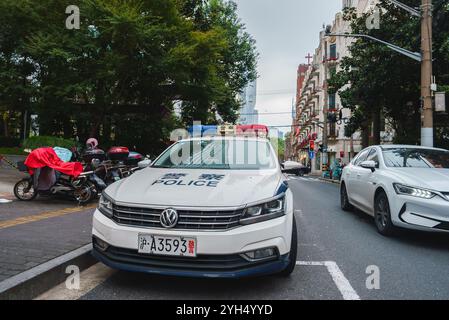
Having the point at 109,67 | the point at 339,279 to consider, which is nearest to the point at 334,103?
the point at 109,67

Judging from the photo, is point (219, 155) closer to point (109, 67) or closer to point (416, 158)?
point (416, 158)

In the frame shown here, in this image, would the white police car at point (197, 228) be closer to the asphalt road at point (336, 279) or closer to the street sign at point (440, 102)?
the asphalt road at point (336, 279)

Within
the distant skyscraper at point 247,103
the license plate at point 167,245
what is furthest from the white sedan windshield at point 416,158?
the distant skyscraper at point 247,103

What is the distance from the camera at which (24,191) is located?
803cm

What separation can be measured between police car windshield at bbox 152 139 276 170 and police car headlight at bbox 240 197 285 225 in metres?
1.08

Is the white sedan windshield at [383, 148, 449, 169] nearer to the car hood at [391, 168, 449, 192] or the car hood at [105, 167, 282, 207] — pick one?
the car hood at [391, 168, 449, 192]

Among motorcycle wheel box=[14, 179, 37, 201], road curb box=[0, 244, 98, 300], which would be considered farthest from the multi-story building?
road curb box=[0, 244, 98, 300]

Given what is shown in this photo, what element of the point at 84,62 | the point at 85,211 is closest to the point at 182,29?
the point at 84,62

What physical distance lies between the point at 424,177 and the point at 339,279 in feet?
8.22

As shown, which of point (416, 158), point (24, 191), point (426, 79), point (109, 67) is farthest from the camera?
point (109, 67)

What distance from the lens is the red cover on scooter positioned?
7.70 metres

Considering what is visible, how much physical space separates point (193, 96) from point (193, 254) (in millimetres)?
16866

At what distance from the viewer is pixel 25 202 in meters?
7.81

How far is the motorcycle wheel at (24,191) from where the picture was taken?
8023mm
